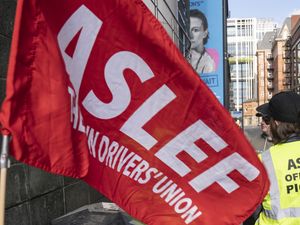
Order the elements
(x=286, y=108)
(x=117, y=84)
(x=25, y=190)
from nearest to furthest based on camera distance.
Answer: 1. (x=117, y=84)
2. (x=286, y=108)
3. (x=25, y=190)

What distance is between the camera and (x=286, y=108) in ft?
10.5

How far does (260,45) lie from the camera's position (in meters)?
149

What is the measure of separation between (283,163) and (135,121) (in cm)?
106

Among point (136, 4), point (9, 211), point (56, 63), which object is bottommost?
point (9, 211)

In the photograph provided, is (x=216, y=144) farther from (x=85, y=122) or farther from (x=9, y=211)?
(x=9, y=211)

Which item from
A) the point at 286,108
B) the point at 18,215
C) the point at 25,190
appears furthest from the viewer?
the point at 25,190

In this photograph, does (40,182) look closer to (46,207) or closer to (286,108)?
(46,207)

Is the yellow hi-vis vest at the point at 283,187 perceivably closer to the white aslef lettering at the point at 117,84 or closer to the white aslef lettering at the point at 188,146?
the white aslef lettering at the point at 188,146

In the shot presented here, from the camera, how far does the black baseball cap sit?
10.5ft

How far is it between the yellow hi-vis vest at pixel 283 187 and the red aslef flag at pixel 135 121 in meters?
0.53

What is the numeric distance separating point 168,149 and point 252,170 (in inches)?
16.2


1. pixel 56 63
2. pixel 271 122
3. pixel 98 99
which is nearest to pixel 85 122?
pixel 98 99

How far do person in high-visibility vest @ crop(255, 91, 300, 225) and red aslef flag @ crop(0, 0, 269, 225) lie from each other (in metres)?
0.53

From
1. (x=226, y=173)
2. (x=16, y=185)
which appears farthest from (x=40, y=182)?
(x=226, y=173)
